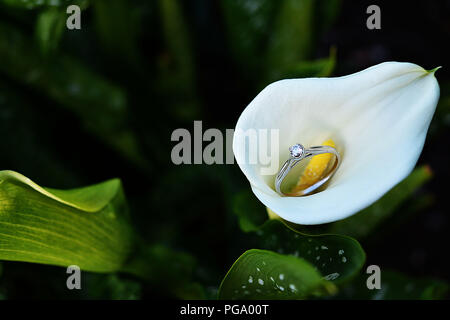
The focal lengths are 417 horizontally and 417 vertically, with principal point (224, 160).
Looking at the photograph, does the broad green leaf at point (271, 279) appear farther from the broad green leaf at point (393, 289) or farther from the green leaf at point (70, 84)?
the green leaf at point (70, 84)

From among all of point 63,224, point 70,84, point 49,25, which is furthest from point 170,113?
point 63,224

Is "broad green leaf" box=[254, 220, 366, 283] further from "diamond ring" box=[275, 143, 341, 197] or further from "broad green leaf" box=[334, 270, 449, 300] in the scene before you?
"broad green leaf" box=[334, 270, 449, 300]

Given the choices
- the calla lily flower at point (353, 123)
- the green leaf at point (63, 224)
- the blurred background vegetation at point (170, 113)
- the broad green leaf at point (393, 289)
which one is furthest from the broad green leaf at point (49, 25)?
the broad green leaf at point (393, 289)

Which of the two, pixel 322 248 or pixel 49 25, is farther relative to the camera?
pixel 49 25

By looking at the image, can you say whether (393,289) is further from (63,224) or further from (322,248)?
(63,224)

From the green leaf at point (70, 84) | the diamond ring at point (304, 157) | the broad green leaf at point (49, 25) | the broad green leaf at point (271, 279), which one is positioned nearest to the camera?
the broad green leaf at point (271, 279)

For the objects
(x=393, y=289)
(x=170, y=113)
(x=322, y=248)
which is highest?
(x=170, y=113)
